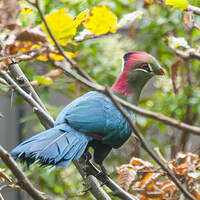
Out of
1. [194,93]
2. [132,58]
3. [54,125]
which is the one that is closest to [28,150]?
[54,125]

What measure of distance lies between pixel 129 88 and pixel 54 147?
44 cm

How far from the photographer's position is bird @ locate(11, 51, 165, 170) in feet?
3.54

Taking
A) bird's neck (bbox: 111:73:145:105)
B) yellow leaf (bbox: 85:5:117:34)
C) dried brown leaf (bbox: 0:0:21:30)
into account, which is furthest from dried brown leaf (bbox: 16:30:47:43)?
bird's neck (bbox: 111:73:145:105)

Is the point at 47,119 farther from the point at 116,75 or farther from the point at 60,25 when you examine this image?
the point at 116,75

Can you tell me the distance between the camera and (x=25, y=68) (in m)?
2.56

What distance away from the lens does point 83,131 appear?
125 cm

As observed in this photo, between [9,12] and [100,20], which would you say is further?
[100,20]

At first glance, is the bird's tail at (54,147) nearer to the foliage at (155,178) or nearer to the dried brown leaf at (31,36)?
the foliage at (155,178)

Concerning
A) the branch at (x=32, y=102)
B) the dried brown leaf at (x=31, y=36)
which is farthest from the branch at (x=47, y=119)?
the dried brown leaf at (x=31, y=36)

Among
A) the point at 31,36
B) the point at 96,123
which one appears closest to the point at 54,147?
the point at 96,123

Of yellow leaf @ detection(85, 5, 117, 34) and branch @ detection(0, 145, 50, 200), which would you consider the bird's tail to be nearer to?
branch @ detection(0, 145, 50, 200)

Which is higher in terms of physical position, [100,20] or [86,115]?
[100,20]

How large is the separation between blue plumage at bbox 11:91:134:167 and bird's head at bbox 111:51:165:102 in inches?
4.3

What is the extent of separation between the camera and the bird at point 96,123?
1.08 m
